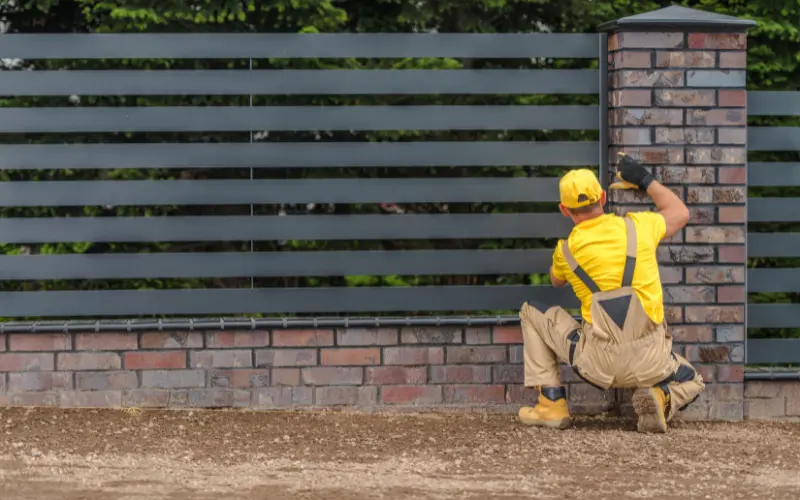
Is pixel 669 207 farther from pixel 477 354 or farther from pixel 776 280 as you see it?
pixel 477 354

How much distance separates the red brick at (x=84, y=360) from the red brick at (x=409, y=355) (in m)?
1.39

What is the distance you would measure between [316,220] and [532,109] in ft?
4.09

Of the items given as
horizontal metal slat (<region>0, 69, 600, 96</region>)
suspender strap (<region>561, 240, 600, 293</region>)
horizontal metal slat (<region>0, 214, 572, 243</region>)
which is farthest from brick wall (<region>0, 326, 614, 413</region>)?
horizontal metal slat (<region>0, 69, 600, 96</region>)

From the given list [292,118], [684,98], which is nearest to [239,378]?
[292,118]

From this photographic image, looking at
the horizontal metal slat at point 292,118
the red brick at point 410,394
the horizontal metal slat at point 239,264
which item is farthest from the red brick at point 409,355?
the horizontal metal slat at point 292,118

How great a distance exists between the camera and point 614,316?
611 centimetres

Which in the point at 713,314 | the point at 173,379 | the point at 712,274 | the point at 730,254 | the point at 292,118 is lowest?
the point at 173,379

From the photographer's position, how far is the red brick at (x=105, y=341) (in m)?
6.57

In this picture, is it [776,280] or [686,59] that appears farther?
[776,280]

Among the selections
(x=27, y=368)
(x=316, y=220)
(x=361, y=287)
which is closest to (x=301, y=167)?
(x=316, y=220)

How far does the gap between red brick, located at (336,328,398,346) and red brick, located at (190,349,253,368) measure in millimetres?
477

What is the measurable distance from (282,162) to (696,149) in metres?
2.12

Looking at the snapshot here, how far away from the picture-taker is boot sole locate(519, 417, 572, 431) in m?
6.34

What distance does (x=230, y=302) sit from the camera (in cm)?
663
